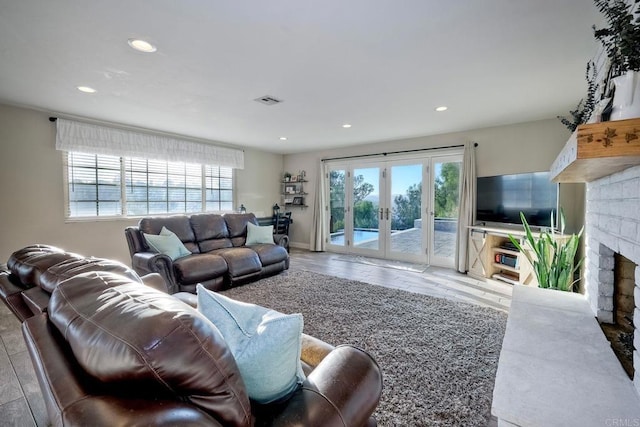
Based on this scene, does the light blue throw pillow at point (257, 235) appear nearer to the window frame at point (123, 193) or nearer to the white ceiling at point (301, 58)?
the window frame at point (123, 193)

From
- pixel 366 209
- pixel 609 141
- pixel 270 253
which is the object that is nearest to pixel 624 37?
pixel 609 141

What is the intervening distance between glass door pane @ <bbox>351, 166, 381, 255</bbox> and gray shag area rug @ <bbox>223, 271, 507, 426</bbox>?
2.04 m

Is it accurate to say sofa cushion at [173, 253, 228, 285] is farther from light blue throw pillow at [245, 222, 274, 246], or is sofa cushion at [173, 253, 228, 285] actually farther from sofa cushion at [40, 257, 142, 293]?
sofa cushion at [40, 257, 142, 293]

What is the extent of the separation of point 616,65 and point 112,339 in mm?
2264

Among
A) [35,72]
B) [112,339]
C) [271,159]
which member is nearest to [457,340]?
[112,339]

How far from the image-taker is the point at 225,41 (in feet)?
6.88

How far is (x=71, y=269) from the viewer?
1.14 m

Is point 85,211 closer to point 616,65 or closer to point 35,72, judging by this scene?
point 35,72

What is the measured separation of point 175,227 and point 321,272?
7.44 ft

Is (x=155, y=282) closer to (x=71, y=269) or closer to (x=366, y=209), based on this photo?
(x=71, y=269)

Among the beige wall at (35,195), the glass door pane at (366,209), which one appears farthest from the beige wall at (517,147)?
the beige wall at (35,195)

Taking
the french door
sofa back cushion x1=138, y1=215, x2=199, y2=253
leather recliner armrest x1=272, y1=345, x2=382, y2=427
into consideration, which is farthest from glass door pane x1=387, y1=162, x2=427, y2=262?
leather recliner armrest x1=272, y1=345, x2=382, y2=427

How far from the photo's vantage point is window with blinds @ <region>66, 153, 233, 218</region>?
4.16 meters

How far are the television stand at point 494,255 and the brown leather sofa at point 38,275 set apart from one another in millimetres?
4221
